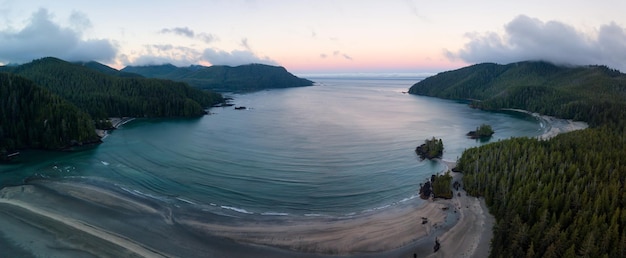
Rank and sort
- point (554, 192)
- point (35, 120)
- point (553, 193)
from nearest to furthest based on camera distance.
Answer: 1. point (553, 193)
2. point (554, 192)
3. point (35, 120)

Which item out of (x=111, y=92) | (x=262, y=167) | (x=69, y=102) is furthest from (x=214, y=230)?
(x=111, y=92)

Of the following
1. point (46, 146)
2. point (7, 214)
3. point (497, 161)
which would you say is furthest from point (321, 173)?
point (46, 146)

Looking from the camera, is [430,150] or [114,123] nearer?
[430,150]

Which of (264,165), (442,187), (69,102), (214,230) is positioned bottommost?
(214,230)

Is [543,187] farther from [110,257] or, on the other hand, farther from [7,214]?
[7,214]

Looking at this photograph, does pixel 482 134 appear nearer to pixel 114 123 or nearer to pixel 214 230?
pixel 214 230

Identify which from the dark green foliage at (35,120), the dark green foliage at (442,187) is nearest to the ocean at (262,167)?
the dark green foliage at (442,187)

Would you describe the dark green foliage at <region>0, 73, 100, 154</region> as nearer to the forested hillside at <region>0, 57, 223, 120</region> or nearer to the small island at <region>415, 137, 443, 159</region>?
the forested hillside at <region>0, 57, 223, 120</region>

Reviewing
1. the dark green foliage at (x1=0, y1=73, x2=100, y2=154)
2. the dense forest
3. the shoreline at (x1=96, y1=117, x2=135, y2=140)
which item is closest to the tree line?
the dark green foliage at (x1=0, y1=73, x2=100, y2=154)
